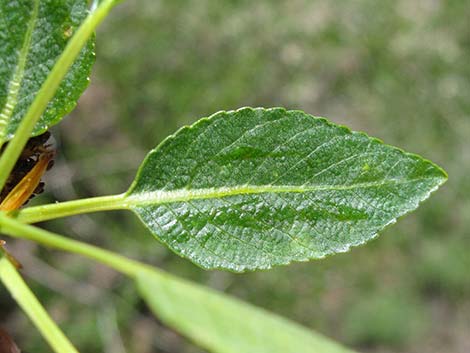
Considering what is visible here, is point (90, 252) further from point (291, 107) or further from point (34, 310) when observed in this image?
point (291, 107)

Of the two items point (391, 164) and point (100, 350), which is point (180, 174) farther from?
point (100, 350)

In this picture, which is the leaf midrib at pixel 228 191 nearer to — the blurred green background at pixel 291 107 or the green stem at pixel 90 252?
the green stem at pixel 90 252

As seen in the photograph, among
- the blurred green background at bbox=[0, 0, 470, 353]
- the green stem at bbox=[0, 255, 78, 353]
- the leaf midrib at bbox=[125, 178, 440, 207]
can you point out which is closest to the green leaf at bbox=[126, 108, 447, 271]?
the leaf midrib at bbox=[125, 178, 440, 207]

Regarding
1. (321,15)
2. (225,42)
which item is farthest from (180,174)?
(321,15)

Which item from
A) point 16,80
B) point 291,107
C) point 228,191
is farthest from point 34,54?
point 291,107

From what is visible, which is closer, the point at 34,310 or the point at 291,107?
the point at 34,310

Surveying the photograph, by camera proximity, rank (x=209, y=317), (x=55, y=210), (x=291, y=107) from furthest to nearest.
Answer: (x=291, y=107) < (x=55, y=210) < (x=209, y=317)

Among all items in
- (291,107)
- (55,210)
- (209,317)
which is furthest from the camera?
(291,107)
